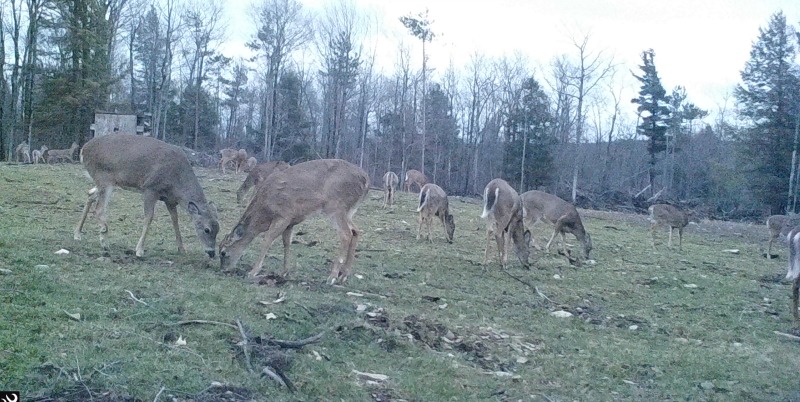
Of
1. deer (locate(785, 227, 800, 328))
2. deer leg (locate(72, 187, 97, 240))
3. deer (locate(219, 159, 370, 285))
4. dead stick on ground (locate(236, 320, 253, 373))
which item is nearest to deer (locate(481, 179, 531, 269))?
deer (locate(219, 159, 370, 285))

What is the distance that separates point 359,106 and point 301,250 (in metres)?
42.4

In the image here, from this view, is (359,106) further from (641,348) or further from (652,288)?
(641,348)

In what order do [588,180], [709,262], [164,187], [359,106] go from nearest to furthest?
[164,187]
[709,262]
[359,106]
[588,180]

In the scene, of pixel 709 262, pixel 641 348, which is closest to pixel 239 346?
pixel 641 348

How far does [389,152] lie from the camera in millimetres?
55594

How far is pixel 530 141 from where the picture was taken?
51250 millimetres

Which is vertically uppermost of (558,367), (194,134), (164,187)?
(194,134)

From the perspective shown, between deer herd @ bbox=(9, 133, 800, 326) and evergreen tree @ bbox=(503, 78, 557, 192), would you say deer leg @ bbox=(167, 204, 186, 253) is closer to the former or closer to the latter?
deer herd @ bbox=(9, 133, 800, 326)

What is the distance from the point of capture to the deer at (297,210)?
10.2 metres

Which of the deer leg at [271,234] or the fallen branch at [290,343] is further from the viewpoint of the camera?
the deer leg at [271,234]

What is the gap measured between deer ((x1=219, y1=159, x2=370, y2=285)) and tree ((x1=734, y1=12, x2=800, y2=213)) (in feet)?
130

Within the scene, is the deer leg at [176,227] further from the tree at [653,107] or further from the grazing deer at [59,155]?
the tree at [653,107]

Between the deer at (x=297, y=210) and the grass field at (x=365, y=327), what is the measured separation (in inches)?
16.0

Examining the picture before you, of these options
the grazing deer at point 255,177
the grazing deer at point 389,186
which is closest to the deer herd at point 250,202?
the grazing deer at point 255,177
